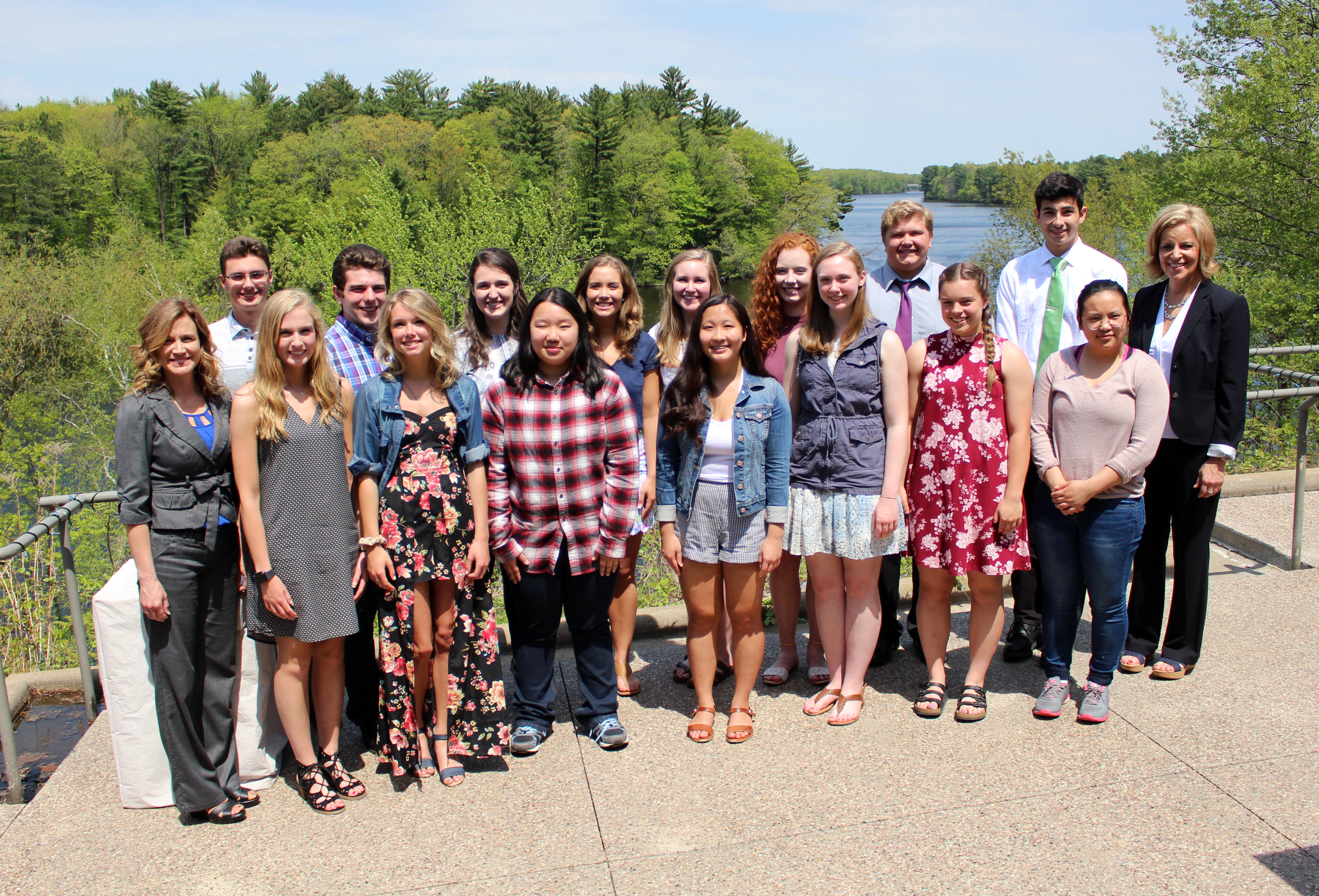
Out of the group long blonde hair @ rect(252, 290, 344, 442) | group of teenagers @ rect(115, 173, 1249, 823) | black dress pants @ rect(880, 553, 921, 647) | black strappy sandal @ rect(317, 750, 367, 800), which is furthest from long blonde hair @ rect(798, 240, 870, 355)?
black strappy sandal @ rect(317, 750, 367, 800)

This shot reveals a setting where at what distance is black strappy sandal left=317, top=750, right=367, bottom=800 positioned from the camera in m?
3.40

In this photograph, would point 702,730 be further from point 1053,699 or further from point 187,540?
point 187,540

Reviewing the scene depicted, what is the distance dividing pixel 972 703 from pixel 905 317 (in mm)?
1743

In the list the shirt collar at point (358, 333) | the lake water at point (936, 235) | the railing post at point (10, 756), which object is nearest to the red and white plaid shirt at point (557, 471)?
the shirt collar at point (358, 333)

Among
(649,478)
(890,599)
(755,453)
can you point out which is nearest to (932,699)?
(890,599)

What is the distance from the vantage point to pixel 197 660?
329 centimetres

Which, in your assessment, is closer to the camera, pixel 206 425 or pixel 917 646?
pixel 206 425

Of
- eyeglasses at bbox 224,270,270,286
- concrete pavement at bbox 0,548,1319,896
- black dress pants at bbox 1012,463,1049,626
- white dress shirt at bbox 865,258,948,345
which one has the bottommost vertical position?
concrete pavement at bbox 0,548,1319,896

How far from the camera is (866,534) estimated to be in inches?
149

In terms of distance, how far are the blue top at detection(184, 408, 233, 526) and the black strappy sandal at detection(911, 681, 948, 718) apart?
2.83m

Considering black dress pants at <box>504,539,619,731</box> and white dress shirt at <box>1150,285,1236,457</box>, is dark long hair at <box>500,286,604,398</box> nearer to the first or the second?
black dress pants at <box>504,539,619,731</box>

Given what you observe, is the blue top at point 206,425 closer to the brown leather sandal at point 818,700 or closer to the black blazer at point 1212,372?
the brown leather sandal at point 818,700

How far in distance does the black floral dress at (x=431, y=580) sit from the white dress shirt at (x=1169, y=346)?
3.01m

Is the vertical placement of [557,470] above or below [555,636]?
above
